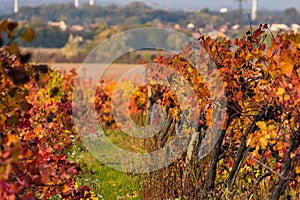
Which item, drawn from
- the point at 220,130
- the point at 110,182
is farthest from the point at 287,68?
the point at 110,182

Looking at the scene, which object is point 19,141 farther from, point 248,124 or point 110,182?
point 110,182

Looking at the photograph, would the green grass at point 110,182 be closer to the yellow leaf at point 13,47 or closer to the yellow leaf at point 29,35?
the yellow leaf at point 13,47

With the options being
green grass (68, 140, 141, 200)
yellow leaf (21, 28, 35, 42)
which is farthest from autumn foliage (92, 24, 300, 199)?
yellow leaf (21, 28, 35, 42)

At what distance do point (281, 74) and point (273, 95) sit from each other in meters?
0.45

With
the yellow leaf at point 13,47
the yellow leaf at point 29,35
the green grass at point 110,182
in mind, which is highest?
the yellow leaf at point 29,35

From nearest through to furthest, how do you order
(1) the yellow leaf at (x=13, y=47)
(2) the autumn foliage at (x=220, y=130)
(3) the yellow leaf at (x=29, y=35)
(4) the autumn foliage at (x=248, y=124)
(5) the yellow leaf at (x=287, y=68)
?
(3) the yellow leaf at (x=29, y=35) → (1) the yellow leaf at (x=13, y=47) → (2) the autumn foliage at (x=220, y=130) → (5) the yellow leaf at (x=287, y=68) → (4) the autumn foliage at (x=248, y=124)

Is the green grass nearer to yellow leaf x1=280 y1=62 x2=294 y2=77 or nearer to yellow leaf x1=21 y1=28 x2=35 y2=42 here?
yellow leaf x1=280 y1=62 x2=294 y2=77

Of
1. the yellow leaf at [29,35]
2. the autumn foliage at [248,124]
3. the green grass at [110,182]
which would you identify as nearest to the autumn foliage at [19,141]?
the yellow leaf at [29,35]

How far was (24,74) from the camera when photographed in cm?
285

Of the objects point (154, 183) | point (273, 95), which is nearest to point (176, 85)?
point (154, 183)

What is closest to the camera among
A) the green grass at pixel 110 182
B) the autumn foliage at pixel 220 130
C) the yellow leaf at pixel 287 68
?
the autumn foliage at pixel 220 130

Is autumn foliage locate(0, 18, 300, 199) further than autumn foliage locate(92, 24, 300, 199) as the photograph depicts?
No

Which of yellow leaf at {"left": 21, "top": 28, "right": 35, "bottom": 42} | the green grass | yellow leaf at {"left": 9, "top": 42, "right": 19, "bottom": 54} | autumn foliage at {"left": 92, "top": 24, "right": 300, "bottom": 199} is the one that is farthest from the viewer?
the green grass

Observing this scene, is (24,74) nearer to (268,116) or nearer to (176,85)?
(268,116)
